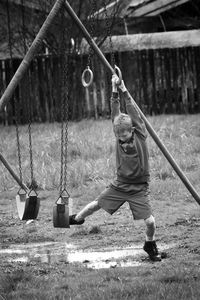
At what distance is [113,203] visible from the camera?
23.0ft

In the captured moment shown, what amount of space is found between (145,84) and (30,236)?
Answer: 10.3 meters

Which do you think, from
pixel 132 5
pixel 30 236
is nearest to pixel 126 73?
pixel 132 5

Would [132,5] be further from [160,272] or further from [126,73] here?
[160,272]

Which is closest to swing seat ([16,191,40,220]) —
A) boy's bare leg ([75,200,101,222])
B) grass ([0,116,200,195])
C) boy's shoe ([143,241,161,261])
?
boy's bare leg ([75,200,101,222])

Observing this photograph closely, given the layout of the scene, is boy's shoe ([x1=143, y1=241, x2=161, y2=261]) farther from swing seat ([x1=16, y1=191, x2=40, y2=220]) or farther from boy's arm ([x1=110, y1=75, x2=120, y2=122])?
boy's arm ([x1=110, y1=75, x2=120, y2=122])

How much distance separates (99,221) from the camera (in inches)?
359

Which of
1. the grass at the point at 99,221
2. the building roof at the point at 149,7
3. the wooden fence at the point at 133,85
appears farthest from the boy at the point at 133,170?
the building roof at the point at 149,7

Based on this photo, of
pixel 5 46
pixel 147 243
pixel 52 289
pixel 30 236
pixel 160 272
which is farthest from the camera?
pixel 5 46

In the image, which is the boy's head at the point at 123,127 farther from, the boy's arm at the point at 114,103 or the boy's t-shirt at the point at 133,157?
the boy's arm at the point at 114,103

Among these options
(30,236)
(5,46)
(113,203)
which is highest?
(5,46)

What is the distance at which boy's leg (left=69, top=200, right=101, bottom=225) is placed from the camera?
7.18m

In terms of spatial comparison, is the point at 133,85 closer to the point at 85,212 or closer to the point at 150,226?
the point at 85,212

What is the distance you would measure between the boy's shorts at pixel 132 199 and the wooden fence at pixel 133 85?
34.9 feet

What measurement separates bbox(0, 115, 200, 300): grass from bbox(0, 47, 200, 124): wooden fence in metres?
1.42
